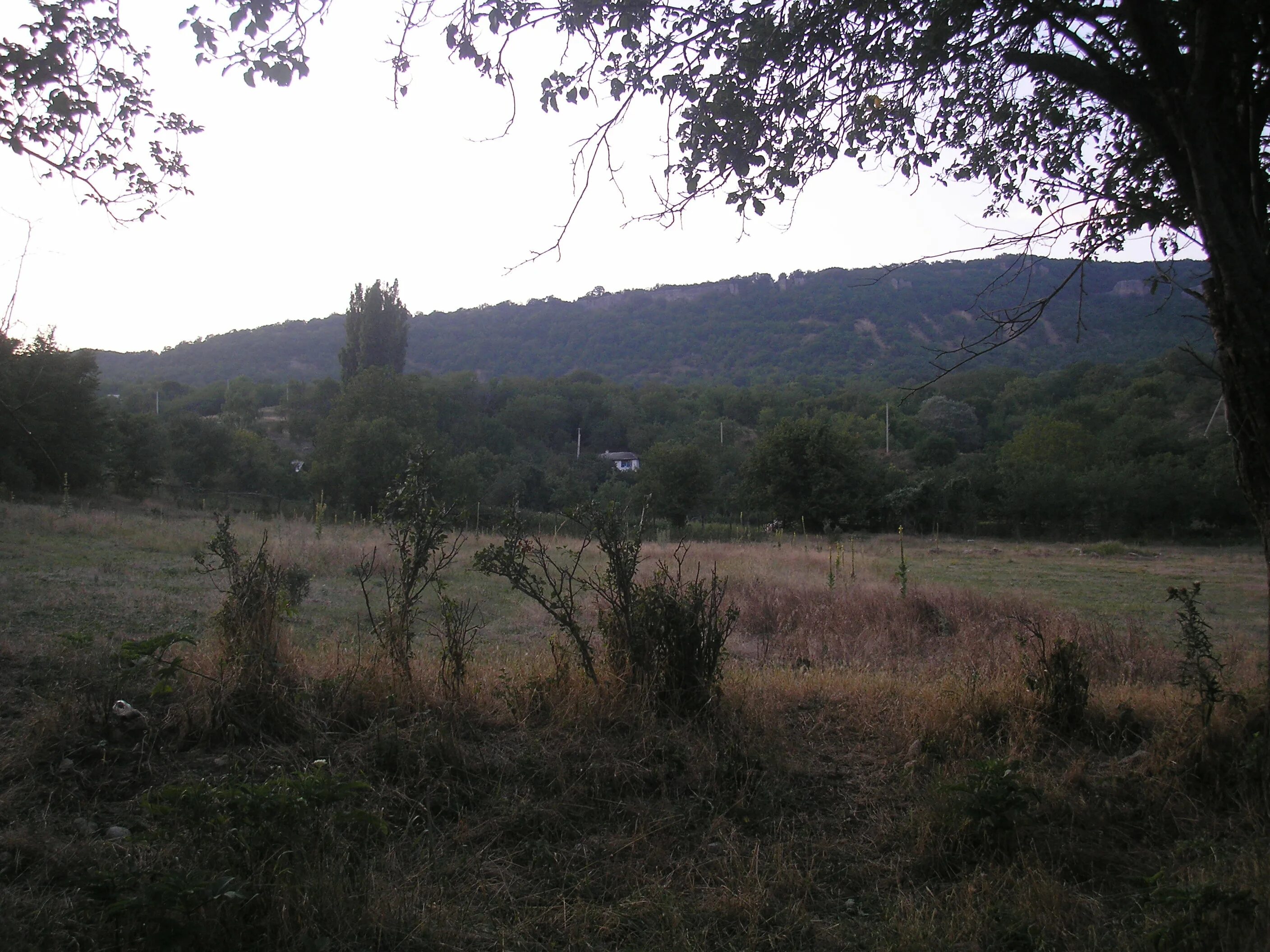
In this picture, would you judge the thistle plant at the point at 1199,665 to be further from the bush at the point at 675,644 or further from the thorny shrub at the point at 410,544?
the thorny shrub at the point at 410,544

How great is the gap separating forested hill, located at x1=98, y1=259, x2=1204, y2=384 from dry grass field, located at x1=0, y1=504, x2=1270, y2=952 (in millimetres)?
52348

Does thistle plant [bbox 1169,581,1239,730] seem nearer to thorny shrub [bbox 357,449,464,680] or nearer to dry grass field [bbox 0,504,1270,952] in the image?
dry grass field [bbox 0,504,1270,952]

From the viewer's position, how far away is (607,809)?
11.3 feet

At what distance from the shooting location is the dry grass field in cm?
257

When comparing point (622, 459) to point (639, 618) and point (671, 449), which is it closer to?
point (671, 449)

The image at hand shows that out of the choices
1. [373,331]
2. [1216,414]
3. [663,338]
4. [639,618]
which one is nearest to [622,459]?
[373,331]

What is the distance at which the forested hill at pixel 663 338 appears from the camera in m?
71.1

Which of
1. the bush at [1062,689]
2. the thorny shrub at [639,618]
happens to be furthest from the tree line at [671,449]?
the bush at [1062,689]

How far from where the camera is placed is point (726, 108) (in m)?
4.97

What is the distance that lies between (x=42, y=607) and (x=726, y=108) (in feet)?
23.2

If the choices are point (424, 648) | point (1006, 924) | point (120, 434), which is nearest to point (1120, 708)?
point (1006, 924)

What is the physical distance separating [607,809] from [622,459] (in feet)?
176

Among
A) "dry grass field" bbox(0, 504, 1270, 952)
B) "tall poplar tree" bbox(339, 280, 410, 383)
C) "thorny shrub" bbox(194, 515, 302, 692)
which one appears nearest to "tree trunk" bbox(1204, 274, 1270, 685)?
"dry grass field" bbox(0, 504, 1270, 952)

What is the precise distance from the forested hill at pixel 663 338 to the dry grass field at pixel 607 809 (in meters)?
52.3
